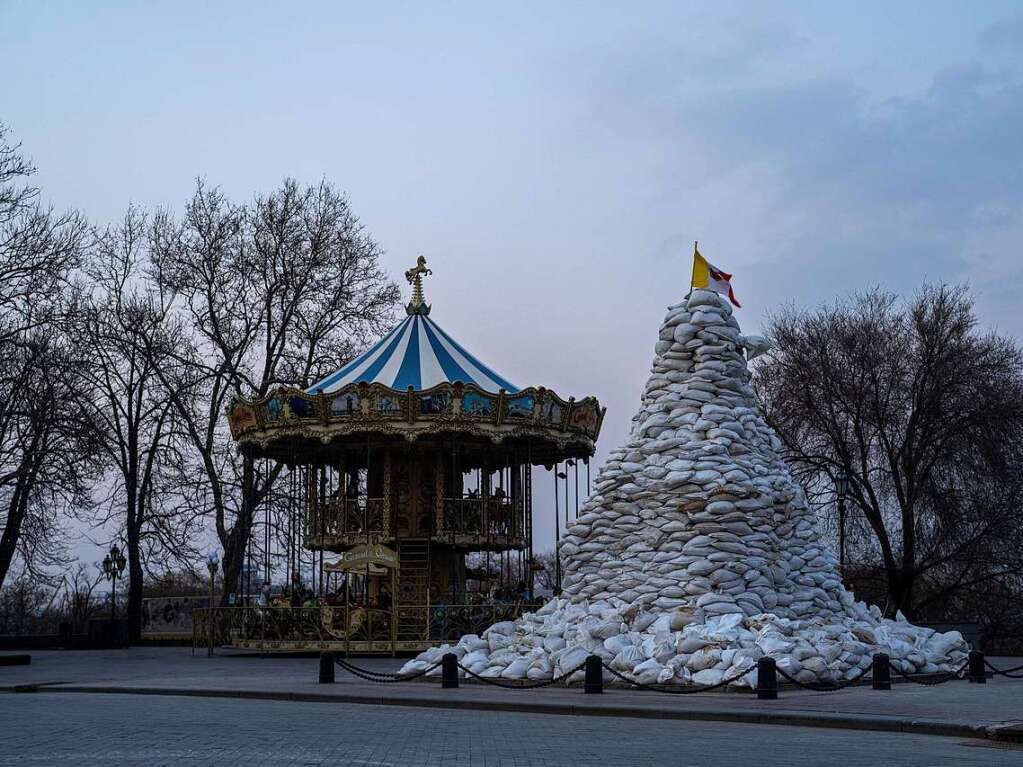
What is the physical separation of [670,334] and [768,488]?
331 cm

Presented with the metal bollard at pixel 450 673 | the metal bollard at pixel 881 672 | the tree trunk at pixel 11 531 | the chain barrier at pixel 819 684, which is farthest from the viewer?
the tree trunk at pixel 11 531

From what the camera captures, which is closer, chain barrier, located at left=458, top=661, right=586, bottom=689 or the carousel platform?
chain barrier, located at left=458, top=661, right=586, bottom=689

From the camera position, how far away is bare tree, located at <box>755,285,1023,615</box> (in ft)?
107

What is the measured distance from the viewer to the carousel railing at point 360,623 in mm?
28219

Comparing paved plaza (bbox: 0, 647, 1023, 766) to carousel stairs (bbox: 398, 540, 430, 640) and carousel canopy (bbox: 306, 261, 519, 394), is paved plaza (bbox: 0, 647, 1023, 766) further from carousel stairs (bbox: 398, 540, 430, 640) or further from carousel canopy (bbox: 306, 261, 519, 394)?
carousel canopy (bbox: 306, 261, 519, 394)

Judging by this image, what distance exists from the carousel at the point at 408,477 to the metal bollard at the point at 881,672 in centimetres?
1211

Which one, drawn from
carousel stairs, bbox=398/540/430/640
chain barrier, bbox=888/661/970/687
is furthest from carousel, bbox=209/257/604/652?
chain barrier, bbox=888/661/970/687

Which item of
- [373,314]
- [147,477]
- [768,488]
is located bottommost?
[768,488]

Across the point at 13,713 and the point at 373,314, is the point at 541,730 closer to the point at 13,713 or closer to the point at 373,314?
the point at 13,713

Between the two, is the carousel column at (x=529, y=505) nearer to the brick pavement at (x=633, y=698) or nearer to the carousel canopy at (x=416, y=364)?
the carousel canopy at (x=416, y=364)

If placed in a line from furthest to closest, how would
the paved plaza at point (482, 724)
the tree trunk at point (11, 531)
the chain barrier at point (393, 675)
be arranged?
the tree trunk at point (11, 531)
the chain barrier at point (393, 675)
the paved plaza at point (482, 724)

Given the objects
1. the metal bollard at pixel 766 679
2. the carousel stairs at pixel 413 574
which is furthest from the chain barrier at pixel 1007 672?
the carousel stairs at pixel 413 574

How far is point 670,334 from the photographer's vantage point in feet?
70.7

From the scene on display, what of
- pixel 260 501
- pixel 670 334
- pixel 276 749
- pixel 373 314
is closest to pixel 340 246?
pixel 373 314
